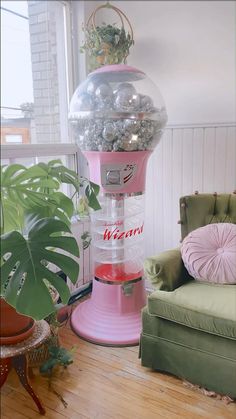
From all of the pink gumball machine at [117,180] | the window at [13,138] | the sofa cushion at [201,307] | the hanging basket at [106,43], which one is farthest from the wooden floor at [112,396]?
the hanging basket at [106,43]

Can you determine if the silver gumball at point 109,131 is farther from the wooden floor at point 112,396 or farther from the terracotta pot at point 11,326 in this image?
the wooden floor at point 112,396

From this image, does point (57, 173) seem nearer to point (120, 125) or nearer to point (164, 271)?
point (120, 125)

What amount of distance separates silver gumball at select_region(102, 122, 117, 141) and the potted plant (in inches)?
23.6

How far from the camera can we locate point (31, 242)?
1025 mm

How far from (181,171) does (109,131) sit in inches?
28.0

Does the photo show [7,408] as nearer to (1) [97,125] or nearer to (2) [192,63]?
(1) [97,125]

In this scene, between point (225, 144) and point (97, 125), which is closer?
point (97, 125)

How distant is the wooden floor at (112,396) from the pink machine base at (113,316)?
14cm

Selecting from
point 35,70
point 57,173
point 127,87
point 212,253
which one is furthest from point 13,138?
point 212,253

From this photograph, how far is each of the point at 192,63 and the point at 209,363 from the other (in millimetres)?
1645

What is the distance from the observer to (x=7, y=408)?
56.6 inches

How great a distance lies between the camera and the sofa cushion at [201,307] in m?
1.43

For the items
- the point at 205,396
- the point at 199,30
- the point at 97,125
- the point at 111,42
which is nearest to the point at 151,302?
the point at 205,396

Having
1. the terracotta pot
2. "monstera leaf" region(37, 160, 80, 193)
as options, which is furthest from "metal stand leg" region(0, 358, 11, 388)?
"monstera leaf" region(37, 160, 80, 193)
